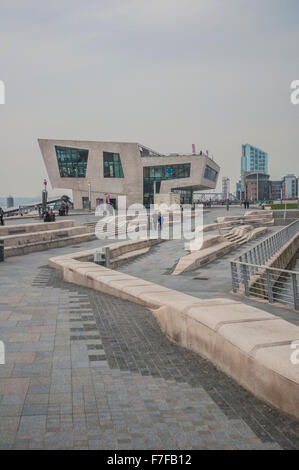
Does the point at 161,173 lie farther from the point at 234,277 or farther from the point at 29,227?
the point at 234,277

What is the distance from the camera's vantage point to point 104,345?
6.24 m

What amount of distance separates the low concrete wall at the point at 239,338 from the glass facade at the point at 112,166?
65.1 metres

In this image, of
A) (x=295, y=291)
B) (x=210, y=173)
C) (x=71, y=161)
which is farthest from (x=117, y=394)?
(x=210, y=173)

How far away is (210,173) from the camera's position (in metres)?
85.6

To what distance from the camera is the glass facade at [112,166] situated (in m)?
71.6

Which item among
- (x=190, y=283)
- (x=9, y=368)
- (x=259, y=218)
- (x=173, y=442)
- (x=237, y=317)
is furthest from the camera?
(x=259, y=218)

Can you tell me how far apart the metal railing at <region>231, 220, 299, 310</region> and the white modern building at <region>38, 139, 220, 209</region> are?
139 feet

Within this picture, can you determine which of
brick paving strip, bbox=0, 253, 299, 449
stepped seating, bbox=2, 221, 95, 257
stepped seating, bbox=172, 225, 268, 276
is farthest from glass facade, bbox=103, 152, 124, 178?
brick paving strip, bbox=0, 253, 299, 449

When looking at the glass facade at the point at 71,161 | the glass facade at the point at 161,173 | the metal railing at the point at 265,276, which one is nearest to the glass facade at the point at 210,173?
the glass facade at the point at 161,173

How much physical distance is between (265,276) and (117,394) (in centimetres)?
1269

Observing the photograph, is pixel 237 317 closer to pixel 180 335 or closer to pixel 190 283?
pixel 180 335
